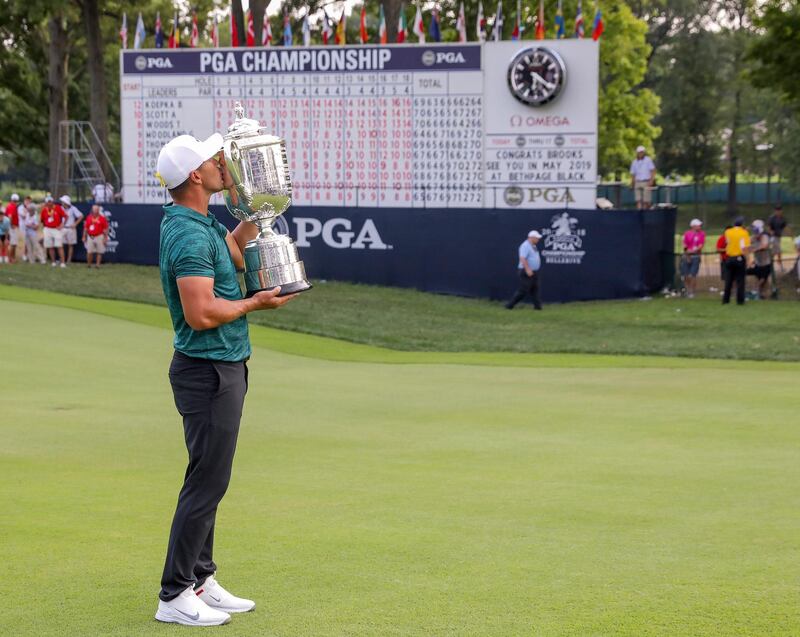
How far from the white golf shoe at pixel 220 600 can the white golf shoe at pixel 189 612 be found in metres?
0.06

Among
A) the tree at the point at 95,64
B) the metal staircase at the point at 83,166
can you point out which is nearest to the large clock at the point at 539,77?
the metal staircase at the point at 83,166

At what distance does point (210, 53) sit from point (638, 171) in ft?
37.6

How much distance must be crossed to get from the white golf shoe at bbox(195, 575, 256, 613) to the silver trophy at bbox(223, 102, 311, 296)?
50.6 inches

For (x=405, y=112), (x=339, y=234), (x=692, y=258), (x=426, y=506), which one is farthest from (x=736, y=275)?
(x=426, y=506)

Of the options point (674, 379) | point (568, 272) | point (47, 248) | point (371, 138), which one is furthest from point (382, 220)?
point (674, 379)

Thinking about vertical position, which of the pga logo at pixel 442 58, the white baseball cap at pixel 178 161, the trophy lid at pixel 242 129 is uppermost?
the pga logo at pixel 442 58

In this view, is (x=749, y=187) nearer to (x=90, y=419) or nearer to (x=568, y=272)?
(x=568, y=272)

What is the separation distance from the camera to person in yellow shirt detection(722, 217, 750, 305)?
88.7 ft

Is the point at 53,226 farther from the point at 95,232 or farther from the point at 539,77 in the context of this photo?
the point at 539,77

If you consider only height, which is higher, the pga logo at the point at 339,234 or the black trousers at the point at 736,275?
the pga logo at the point at 339,234

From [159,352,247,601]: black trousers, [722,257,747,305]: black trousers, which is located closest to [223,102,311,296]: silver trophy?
[159,352,247,601]: black trousers

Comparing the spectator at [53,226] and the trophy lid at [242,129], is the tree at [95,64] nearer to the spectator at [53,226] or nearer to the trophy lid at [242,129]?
the spectator at [53,226]

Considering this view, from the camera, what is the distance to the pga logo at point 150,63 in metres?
32.8

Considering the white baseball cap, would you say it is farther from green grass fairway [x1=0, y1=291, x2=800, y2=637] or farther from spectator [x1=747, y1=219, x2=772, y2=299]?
spectator [x1=747, y1=219, x2=772, y2=299]
